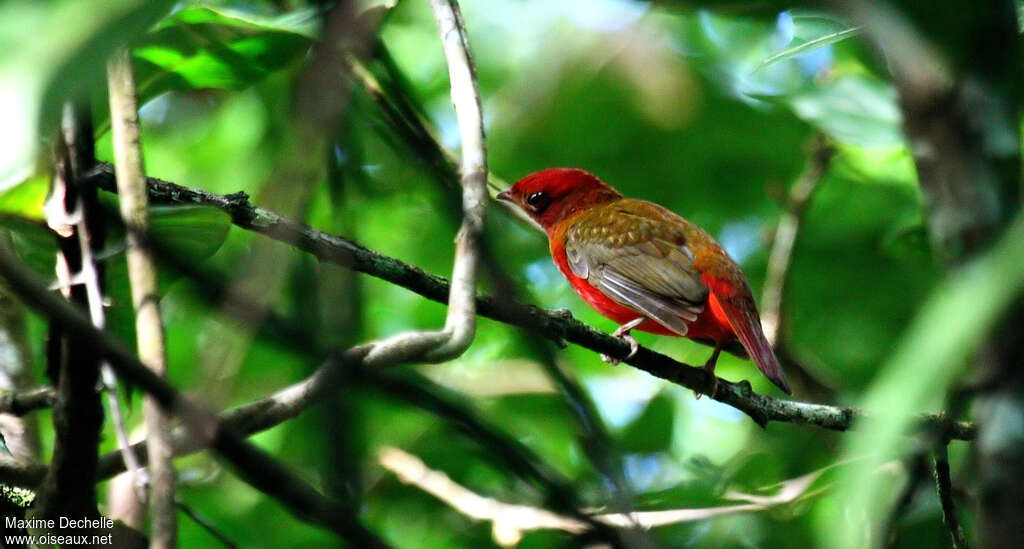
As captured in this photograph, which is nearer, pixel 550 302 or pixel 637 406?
pixel 637 406

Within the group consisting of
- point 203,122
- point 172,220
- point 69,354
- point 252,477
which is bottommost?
point 252,477

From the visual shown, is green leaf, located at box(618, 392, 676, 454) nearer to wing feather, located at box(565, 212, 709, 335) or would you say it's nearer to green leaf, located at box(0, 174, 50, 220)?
wing feather, located at box(565, 212, 709, 335)

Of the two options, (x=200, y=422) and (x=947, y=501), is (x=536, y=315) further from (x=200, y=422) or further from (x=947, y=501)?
(x=200, y=422)

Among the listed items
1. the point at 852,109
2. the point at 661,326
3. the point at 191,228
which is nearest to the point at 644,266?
the point at 661,326

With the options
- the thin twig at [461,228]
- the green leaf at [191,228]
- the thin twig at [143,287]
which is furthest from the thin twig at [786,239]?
the thin twig at [143,287]

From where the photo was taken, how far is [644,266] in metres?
5.34

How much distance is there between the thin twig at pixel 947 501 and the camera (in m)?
2.62

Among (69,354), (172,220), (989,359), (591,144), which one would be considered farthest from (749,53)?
(989,359)

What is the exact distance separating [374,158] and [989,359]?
4.47m

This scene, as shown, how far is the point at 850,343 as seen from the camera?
6.15 meters

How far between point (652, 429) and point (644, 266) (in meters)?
0.81

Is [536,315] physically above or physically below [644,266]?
above

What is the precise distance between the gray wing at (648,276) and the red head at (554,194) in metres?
0.45

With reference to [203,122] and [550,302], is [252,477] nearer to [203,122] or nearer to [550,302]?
[550,302]
